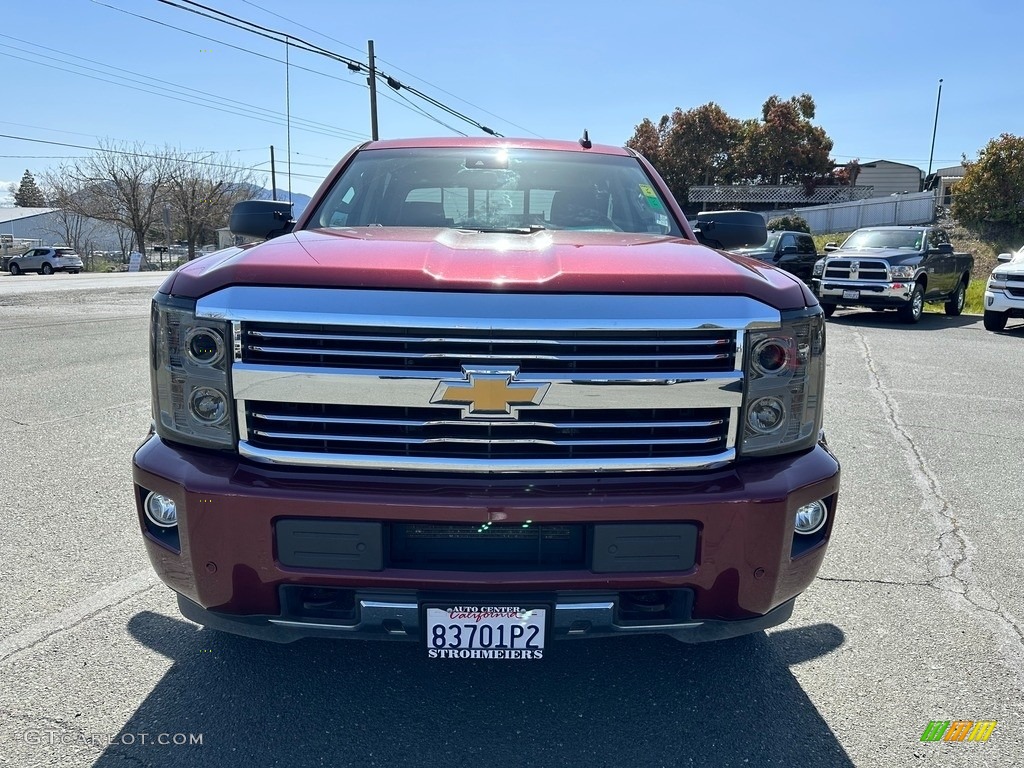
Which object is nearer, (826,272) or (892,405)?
(892,405)

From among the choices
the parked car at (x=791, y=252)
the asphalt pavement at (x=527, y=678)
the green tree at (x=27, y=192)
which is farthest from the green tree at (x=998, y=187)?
the green tree at (x=27, y=192)

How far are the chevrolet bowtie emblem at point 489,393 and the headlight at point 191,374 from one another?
0.61 meters

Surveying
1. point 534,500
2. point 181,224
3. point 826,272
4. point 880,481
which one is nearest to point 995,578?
point 880,481

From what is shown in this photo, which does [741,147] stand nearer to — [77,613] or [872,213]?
[872,213]

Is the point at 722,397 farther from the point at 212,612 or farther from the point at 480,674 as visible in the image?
the point at 212,612

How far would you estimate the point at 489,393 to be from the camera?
2.10m

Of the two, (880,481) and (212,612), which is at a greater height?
(212,612)

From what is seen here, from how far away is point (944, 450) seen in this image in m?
5.86

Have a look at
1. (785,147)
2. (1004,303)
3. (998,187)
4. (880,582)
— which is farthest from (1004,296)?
(785,147)

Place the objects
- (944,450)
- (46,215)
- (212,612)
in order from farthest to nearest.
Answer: (46,215) < (944,450) < (212,612)

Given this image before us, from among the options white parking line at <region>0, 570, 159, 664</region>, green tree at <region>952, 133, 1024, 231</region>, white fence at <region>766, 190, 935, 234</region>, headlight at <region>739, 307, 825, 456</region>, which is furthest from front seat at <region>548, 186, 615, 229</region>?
white fence at <region>766, 190, 935, 234</region>

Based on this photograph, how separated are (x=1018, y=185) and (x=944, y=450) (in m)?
28.5

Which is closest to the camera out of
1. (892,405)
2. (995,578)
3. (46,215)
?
(995,578)

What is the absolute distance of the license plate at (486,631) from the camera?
7.04 ft
